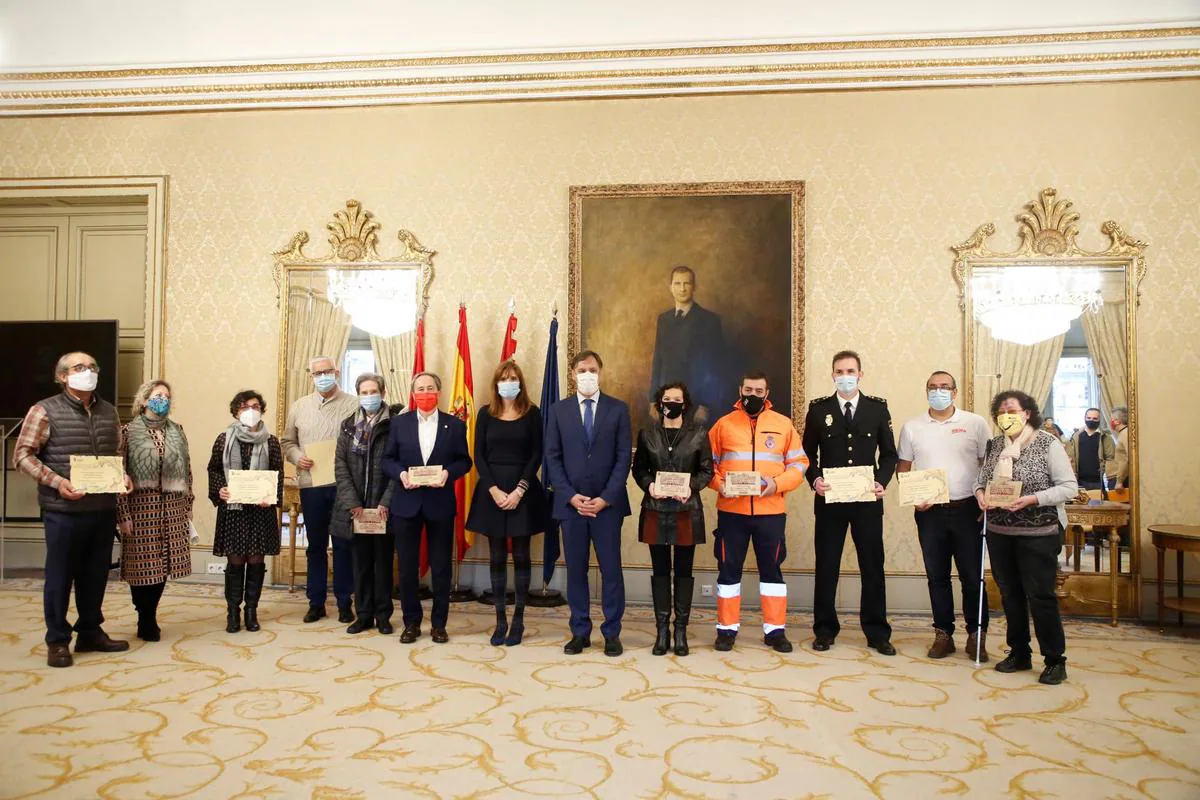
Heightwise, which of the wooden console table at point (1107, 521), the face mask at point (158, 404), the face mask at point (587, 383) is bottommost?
the wooden console table at point (1107, 521)

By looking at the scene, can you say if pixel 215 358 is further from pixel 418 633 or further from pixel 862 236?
pixel 862 236

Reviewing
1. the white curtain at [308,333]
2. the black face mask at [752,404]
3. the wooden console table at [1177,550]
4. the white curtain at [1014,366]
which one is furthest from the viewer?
the white curtain at [308,333]

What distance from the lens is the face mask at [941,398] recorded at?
4.25m

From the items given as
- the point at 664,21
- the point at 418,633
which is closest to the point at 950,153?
the point at 664,21

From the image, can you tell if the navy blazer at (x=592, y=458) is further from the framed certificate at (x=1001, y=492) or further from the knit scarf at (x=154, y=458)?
the knit scarf at (x=154, y=458)

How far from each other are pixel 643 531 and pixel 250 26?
5004 mm

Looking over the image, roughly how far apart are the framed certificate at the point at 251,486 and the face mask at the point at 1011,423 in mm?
4079

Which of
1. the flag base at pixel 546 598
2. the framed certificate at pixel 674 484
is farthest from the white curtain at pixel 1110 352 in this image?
the flag base at pixel 546 598

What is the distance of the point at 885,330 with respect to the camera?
5551mm

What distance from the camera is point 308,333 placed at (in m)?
5.99

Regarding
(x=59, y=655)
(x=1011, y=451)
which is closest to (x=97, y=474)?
(x=59, y=655)

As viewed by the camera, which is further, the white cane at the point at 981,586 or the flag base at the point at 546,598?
the flag base at the point at 546,598

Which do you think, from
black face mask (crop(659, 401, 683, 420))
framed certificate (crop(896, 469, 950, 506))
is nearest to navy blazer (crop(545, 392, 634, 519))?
black face mask (crop(659, 401, 683, 420))

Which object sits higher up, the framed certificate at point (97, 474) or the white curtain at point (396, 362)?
the white curtain at point (396, 362)
